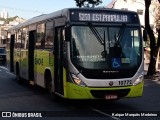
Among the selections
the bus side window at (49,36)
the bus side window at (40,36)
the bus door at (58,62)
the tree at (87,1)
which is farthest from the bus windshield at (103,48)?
the tree at (87,1)

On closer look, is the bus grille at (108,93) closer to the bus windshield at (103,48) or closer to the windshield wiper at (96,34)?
the bus windshield at (103,48)

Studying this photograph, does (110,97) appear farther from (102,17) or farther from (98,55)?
(102,17)

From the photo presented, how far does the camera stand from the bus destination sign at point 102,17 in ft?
38.0

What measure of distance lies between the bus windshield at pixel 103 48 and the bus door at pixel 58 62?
96cm

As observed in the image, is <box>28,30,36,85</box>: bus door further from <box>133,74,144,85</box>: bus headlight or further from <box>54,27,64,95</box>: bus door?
<box>133,74,144,85</box>: bus headlight

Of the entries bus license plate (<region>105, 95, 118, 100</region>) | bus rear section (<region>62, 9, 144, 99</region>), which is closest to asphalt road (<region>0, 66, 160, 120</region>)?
bus license plate (<region>105, 95, 118, 100</region>)

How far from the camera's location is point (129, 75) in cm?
1150

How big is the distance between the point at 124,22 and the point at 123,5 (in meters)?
55.0

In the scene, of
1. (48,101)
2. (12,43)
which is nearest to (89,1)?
(12,43)

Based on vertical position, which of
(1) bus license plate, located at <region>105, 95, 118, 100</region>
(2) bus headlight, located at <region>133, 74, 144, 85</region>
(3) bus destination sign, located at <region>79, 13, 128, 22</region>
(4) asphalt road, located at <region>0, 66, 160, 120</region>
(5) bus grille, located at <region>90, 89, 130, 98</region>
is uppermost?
(3) bus destination sign, located at <region>79, 13, 128, 22</region>

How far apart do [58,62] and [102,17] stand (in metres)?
1.99

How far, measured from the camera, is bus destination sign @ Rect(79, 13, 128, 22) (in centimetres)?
1159

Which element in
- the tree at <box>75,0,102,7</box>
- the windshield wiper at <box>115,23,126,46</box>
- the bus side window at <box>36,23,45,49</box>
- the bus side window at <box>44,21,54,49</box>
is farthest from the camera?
the tree at <box>75,0,102,7</box>

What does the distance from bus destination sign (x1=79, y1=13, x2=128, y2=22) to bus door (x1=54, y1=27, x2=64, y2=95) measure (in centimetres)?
117
